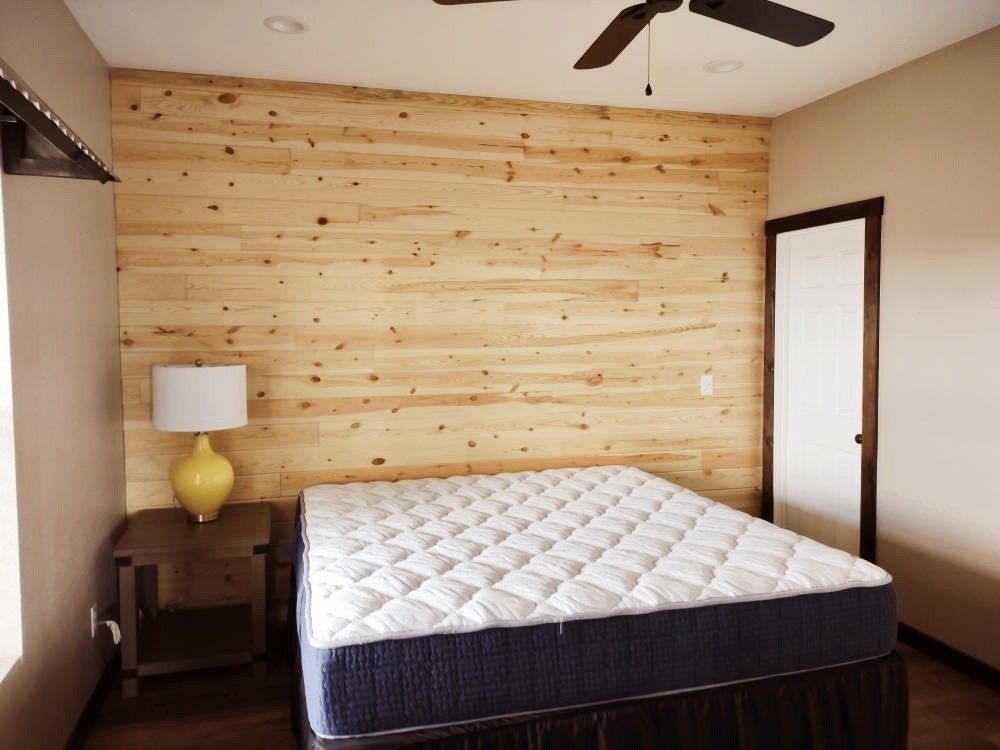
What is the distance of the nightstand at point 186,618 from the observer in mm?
2781

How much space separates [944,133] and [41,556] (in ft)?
11.8

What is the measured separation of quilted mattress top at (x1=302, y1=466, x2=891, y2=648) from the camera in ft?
6.46

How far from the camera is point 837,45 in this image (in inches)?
116

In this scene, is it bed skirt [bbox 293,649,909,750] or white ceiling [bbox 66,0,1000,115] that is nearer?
bed skirt [bbox 293,649,909,750]

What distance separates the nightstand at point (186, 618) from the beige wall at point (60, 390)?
122 mm

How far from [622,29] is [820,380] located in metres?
2.28

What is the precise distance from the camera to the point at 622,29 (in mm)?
2100

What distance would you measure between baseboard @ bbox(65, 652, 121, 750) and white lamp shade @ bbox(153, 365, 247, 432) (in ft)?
3.18

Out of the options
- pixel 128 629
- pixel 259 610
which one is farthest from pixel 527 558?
pixel 128 629

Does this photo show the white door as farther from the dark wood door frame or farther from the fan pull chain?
the fan pull chain

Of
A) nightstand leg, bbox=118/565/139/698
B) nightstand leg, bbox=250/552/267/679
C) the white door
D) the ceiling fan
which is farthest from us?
the white door

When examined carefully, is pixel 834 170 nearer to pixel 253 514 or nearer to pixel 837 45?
pixel 837 45

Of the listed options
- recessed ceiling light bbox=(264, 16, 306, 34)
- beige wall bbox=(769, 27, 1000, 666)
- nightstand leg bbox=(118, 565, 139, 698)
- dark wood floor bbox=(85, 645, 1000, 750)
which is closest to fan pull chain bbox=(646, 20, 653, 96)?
beige wall bbox=(769, 27, 1000, 666)

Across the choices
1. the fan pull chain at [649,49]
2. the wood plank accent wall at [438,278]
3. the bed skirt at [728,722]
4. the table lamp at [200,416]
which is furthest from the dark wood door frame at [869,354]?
the table lamp at [200,416]
